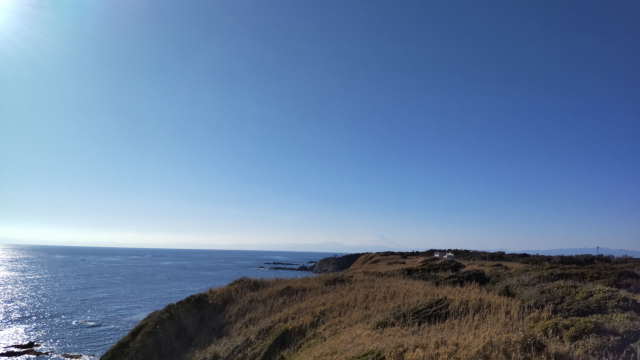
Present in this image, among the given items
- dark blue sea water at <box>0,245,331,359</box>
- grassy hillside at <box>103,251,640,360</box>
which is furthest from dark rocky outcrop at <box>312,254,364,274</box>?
grassy hillside at <box>103,251,640,360</box>

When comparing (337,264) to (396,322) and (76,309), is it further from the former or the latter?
(396,322)

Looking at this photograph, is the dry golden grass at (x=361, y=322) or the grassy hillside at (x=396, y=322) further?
the dry golden grass at (x=361, y=322)

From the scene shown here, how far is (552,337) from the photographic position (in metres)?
9.98

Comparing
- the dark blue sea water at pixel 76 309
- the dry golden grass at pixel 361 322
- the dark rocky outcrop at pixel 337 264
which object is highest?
the dry golden grass at pixel 361 322

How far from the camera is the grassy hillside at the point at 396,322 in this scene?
973 cm

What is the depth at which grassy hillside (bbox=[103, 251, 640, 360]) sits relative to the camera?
383 inches

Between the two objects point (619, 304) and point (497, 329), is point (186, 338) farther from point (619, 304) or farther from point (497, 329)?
point (619, 304)

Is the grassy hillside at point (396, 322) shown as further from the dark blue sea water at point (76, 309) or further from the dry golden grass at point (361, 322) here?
the dark blue sea water at point (76, 309)

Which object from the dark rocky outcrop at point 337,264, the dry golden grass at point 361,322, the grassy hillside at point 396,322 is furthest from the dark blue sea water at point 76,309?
the dark rocky outcrop at point 337,264

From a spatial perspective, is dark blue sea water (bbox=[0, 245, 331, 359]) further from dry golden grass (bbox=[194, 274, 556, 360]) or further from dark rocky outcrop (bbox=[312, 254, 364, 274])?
dark rocky outcrop (bbox=[312, 254, 364, 274])

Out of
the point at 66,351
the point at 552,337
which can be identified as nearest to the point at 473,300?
the point at 552,337

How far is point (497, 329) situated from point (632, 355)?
10.7ft

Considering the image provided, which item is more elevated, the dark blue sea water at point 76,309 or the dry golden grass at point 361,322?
the dry golden grass at point 361,322

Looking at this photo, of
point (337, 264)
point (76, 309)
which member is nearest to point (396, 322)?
point (76, 309)
